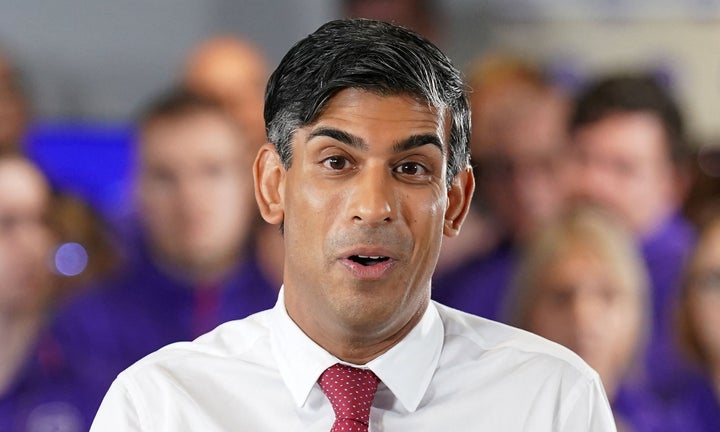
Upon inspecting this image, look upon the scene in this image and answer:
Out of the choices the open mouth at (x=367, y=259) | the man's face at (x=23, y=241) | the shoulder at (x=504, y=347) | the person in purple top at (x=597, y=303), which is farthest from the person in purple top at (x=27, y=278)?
the open mouth at (x=367, y=259)

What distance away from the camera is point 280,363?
1.36 metres

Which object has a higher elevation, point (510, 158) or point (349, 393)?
point (349, 393)

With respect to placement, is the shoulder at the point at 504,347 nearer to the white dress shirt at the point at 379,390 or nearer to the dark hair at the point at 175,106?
the white dress shirt at the point at 379,390

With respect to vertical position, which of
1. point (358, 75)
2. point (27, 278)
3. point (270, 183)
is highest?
point (358, 75)

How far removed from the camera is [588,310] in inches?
108

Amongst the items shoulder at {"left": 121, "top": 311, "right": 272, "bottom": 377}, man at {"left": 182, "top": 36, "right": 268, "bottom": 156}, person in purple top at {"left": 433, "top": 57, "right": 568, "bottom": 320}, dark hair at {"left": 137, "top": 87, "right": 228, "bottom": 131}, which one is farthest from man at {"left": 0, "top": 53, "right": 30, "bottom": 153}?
shoulder at {"left": 121, "top": 311, "right": 272, "bottom": 377}

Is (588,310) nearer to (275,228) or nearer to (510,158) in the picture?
(510,158)

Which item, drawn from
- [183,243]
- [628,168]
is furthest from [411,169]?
[628,168]

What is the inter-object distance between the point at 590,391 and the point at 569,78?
1762mm

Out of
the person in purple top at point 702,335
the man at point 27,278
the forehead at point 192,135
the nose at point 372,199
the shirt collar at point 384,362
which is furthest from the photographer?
the person in purple top at point 702,335

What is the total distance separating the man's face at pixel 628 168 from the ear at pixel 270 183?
5.33 feet

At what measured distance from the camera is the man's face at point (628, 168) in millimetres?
2906

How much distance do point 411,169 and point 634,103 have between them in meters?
1.80

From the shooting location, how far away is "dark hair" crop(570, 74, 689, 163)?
294 centimetres
